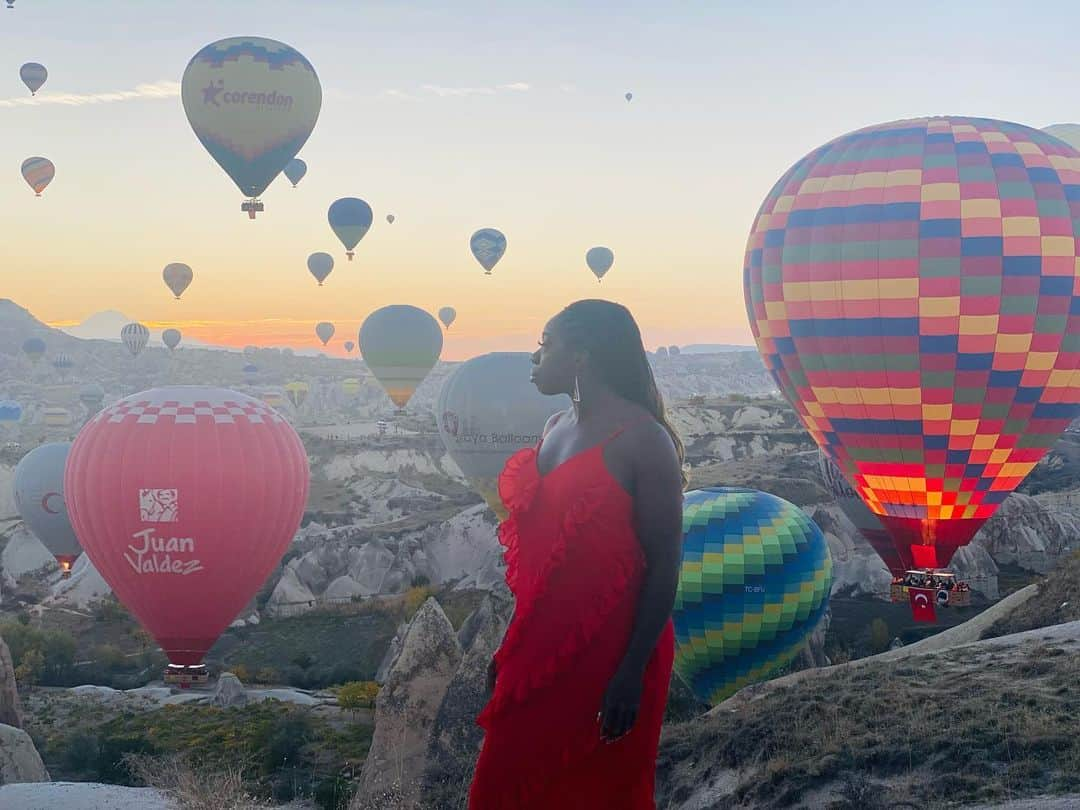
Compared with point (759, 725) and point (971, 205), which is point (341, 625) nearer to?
point (971, 205)

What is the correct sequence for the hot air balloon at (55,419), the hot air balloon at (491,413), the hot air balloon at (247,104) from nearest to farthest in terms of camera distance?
1. the hot air balloon at (247,104)
2. the hot air balloon at (491,413)
3. the hot air balloon at (55,419)

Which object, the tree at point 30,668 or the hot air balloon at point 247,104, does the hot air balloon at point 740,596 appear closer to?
the tree at point 30,668

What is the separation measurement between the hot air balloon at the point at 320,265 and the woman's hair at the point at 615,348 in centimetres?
8677

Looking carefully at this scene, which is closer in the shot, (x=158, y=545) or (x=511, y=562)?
(x=511, y=562)

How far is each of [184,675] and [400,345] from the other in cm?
4541

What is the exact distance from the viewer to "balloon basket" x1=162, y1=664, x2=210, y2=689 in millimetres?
25700

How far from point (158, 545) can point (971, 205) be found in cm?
1653

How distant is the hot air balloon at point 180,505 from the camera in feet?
81.4

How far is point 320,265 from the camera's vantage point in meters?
89.8

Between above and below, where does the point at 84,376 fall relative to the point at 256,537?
above

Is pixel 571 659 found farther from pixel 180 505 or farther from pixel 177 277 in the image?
pixel 177 277

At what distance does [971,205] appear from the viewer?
20.8 meters

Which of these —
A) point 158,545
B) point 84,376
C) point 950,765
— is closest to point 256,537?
point 158,545

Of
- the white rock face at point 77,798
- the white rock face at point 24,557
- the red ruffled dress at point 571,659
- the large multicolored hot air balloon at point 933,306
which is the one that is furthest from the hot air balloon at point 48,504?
the red ruffled dress at point 571,659
